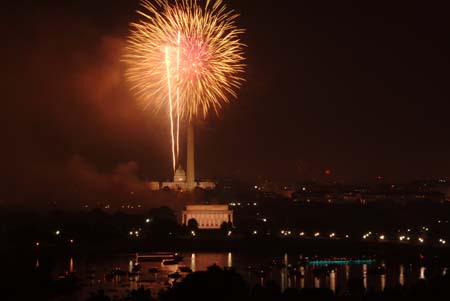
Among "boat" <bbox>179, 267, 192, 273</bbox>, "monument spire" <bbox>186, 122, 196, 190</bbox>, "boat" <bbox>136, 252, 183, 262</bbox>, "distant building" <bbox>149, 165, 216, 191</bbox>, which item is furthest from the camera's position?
"distant building" <bbox>149, 165, 216, 191</bbox>

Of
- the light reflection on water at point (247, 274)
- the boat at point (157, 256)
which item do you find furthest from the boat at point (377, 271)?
the boat at point (157, 256)

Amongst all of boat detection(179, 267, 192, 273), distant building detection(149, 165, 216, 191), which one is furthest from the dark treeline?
distant building detection(149, 165, 216, 191)

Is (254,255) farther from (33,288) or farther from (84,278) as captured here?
(33,288)

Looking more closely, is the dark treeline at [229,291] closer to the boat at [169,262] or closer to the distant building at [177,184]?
the boat at [169,262]

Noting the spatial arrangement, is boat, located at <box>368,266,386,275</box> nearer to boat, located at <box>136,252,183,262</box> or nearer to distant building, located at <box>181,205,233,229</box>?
boat, located at <box>136,252,183,262</box>

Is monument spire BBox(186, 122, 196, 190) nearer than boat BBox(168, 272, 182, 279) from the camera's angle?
No

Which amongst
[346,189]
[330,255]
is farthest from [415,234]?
[346,189]
